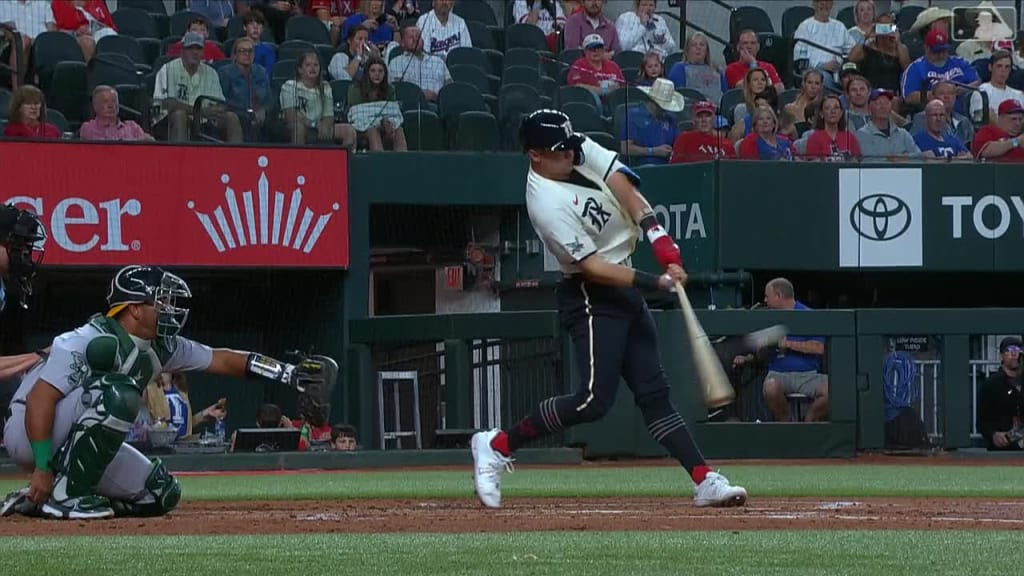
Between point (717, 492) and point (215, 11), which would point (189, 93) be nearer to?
point (215, 11)

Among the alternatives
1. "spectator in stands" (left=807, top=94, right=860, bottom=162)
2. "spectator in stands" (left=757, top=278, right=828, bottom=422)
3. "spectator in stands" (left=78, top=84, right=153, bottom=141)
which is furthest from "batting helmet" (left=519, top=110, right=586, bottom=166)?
"spectator in stands" (left=807, top=94, right=860, bottom=162)

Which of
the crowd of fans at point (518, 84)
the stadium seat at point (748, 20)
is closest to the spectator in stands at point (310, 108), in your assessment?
the crowd of fans at point (518, 84)

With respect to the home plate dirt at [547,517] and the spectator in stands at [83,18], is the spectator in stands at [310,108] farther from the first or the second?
the home plate dirt at [547,517]

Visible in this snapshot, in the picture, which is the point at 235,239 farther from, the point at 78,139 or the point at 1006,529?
the point at 1006,529

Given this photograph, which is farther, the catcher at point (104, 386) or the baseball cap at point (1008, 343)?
the baseball cap at point (1008, 343)

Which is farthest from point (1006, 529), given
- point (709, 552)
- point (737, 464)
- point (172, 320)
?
point (737, 464)

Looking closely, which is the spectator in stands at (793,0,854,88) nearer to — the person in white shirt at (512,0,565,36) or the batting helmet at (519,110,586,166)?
the person in white shirt at (512,0,565,36)
